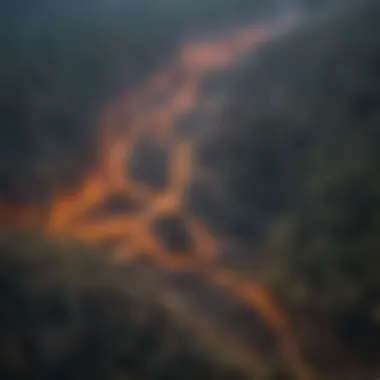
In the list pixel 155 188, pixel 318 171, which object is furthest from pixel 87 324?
pixel 318 171

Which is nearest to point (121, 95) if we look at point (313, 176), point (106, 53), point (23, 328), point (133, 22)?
point (106, 53)

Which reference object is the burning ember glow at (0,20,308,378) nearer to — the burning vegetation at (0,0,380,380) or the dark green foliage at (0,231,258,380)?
the burning vegetation at (0,0,380,380)

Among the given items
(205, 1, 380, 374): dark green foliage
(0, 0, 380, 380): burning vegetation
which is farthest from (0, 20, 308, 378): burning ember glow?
(205, 1, 380, 374): dark green foliage

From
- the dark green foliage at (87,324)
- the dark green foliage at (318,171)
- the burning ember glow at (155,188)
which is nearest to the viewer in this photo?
the dark green foliage at (87,324)

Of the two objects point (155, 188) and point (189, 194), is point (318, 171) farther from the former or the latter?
point (155, 188)

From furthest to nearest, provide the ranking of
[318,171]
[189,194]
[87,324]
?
[189,194]
[318,171]
[87,324]

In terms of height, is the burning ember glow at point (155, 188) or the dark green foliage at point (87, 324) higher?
the burning ember glow at point (155, 188)

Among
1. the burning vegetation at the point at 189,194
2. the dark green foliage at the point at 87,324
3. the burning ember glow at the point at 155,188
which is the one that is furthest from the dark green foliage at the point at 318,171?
the dark green foliage at the point at 87,324

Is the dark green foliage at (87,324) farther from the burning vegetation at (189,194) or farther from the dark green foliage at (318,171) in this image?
the dark green foliage at (318,171)

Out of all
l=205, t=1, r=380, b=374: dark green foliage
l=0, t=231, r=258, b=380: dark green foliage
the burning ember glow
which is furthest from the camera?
the burning ember glow
